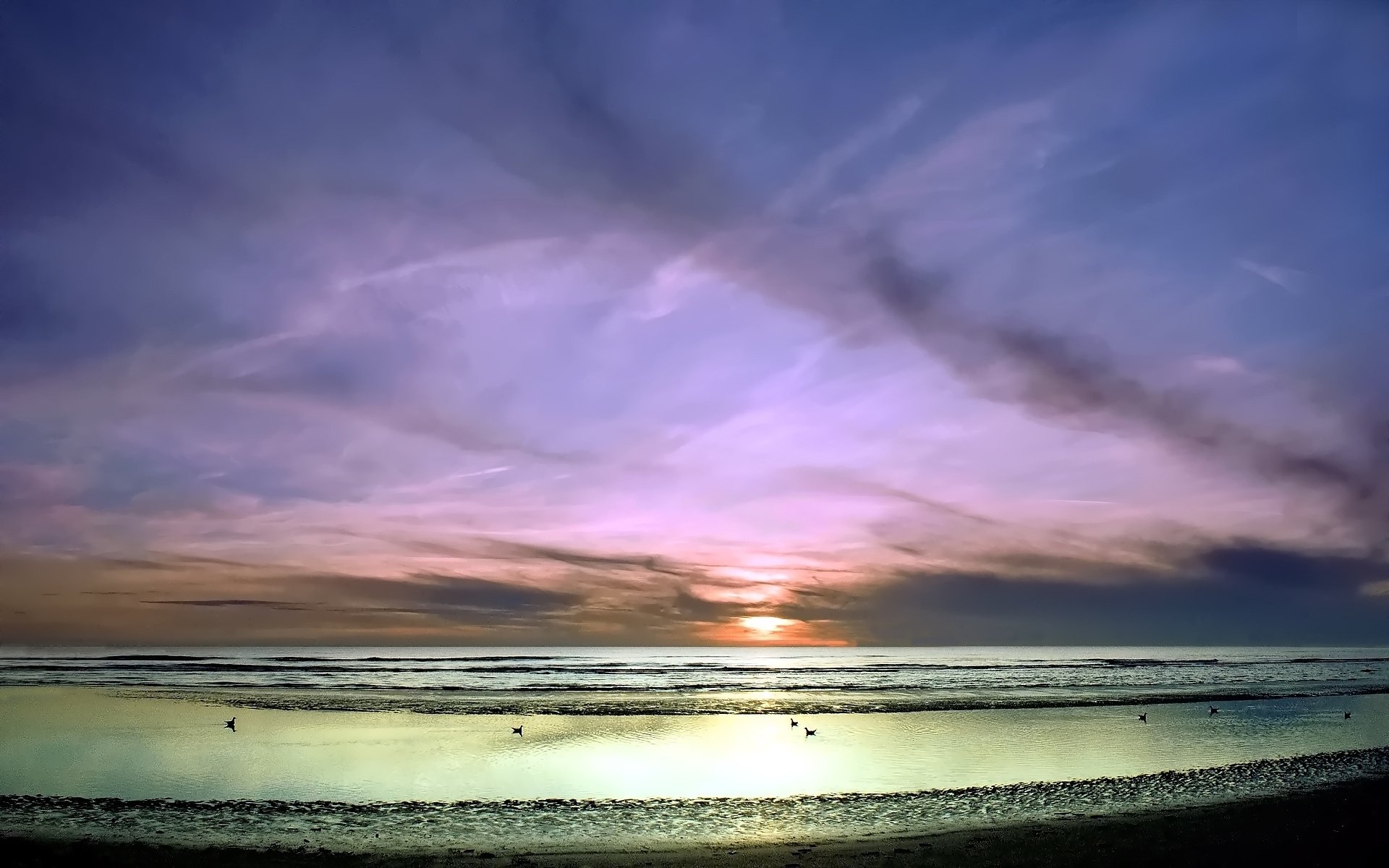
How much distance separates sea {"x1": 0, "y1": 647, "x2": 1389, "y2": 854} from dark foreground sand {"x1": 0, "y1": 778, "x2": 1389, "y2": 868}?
893 millimetres

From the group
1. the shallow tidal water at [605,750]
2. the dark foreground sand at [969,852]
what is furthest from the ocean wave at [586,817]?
the shallow tidal water at [605,750]

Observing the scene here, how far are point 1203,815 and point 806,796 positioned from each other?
905cm

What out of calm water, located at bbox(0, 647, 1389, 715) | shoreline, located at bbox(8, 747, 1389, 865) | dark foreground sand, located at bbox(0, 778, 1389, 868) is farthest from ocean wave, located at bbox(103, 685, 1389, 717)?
dark foreground sand, located at bbox(0, 778, 1389, 868)

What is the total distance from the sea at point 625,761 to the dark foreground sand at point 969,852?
893 mm

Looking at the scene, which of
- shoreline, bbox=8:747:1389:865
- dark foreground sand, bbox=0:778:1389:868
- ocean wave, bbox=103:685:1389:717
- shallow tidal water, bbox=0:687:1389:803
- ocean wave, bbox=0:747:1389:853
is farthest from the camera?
ocean wave, bbox=103:685:1389:717

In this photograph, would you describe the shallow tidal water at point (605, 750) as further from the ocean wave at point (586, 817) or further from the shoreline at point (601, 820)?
the shoreline at point (601, 820)

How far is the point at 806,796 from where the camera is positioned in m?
20.9

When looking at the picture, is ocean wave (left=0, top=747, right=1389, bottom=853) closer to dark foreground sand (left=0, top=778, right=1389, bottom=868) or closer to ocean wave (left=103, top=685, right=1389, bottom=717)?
dark foreground sand (left=0, top=778, right=1389, bottom=868)

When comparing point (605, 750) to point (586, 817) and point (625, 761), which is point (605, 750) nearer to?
point (625, 761)

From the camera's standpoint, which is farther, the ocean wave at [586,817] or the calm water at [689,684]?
the calm water at [689,684]

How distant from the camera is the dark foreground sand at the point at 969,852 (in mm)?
14609

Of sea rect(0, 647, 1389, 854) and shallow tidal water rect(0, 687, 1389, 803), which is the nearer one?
sea rect(0, 647, 1389, 854)

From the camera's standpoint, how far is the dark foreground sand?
1461 centimetres

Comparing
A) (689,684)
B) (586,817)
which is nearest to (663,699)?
(689,684)
